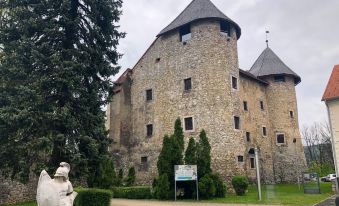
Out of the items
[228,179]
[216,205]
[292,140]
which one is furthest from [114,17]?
[292,140]

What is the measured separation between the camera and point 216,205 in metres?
15.6

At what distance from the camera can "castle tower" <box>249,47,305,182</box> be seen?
33.1m

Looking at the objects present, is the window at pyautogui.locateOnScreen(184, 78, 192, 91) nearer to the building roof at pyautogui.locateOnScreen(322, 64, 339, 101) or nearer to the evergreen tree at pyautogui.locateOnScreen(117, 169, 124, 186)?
the evergreen tree at pyautogui.locateOnScreen(117, 169, 124, 186)

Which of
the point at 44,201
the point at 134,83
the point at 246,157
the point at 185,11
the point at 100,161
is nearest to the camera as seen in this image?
the point at 44,201

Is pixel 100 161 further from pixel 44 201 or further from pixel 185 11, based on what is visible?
pixel 185 11

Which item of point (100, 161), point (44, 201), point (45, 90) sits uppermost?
point (45, 90)

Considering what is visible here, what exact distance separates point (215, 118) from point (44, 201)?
20.4 meters

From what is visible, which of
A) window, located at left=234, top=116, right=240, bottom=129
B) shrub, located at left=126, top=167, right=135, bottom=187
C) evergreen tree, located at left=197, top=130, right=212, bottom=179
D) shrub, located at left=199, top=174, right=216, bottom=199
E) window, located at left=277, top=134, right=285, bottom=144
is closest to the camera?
shrub, located at left=199, top=174, right=216, bottom=199

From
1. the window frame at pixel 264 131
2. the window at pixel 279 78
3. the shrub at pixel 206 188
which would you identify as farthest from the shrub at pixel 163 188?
the window at pixel 279 78

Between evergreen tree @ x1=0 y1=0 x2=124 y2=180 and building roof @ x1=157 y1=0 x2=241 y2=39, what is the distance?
1371cm

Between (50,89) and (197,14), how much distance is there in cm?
1734

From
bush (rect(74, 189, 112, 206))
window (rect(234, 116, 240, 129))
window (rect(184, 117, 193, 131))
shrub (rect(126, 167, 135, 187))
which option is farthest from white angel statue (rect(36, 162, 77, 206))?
shrub (rect(126, 167, 135, 187))

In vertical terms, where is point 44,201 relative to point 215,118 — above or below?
below

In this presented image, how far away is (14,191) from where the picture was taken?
18625 mm
